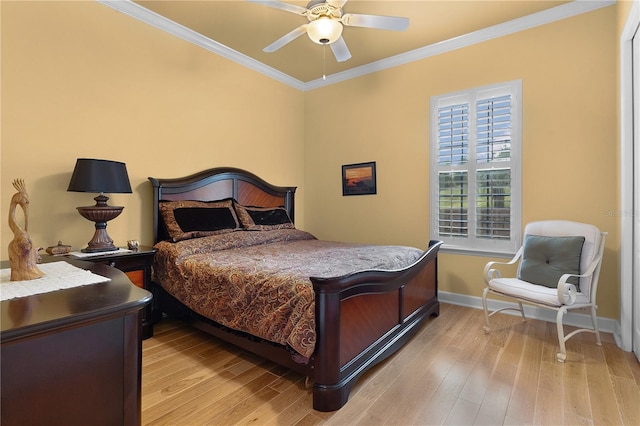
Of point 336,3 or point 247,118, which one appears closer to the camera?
point 336,3

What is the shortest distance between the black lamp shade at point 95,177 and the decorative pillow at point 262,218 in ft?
4.20

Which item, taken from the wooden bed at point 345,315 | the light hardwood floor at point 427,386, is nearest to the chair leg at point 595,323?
the light hardwood floor at point 427,386

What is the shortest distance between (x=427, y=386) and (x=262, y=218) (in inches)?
97.1

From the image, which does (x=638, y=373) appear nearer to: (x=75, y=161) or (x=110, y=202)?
(x=110, y=202)

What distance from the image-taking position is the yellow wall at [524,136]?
285 cm

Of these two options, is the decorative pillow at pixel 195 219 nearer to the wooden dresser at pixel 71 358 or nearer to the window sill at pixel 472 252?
Result: the wooden dresser at pixel 71 358

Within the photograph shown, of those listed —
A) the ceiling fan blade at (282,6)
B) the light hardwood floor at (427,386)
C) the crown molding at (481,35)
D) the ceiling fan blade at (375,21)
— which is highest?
the crown molding at (481,35)

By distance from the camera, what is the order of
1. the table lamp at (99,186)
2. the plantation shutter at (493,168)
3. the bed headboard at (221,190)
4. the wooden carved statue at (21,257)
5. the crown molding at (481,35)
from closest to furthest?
the wooden carved statue at (21,257)
the table lamp at (99,186)
the crown molding at (481,35)
the bed headboard at (221,190)
the plantation shutter at (493,168)

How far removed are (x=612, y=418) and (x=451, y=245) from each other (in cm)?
210

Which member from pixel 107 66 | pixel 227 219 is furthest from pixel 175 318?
pixel 107 66

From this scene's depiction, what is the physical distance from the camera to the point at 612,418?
168 cm

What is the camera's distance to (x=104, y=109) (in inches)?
112

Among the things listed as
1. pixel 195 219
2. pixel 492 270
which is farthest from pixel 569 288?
pixel 195 219

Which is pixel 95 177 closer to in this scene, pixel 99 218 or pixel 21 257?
pixel 99 218
